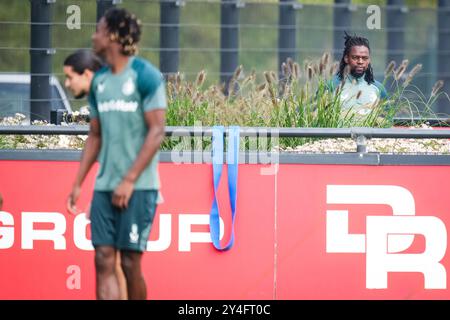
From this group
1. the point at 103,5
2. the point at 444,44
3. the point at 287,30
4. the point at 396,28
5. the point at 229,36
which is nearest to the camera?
the point at 103,5

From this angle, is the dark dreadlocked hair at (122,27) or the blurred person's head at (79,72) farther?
the blurred person's head at (79,72)

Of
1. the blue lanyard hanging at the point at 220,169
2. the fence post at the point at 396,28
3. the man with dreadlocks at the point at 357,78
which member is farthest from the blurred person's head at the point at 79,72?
the fence post at the point at 396,28

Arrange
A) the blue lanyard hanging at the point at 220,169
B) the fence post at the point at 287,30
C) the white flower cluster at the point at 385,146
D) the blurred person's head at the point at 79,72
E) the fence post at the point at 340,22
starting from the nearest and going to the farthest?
1. the blurred person's head at the point at 79,72
2. the blue lanyard hanging at the point at 220,169
3. the white flower cluster at the point at 385,146
4. the fence post at the point at 287,30
5. the fence post at the point at 340,22

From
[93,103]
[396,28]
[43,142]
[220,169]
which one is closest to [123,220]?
[93,103]

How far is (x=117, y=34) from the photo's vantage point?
8078 millimetres

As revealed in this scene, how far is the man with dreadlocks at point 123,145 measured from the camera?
8.05 m

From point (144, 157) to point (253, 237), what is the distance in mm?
2185

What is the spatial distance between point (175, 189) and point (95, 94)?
1859 mm

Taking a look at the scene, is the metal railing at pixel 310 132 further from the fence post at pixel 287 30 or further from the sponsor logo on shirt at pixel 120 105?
the fence post at pixel 287 30

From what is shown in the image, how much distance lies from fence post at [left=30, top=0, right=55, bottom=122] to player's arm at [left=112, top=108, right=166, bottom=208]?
719cm

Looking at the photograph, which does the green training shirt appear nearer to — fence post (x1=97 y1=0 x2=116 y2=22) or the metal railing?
the metal railing

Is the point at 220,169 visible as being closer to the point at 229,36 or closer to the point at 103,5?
the point at 103,5

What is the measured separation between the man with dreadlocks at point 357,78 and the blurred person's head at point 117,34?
3.47 m

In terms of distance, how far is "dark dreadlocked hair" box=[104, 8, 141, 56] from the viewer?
807 cm
